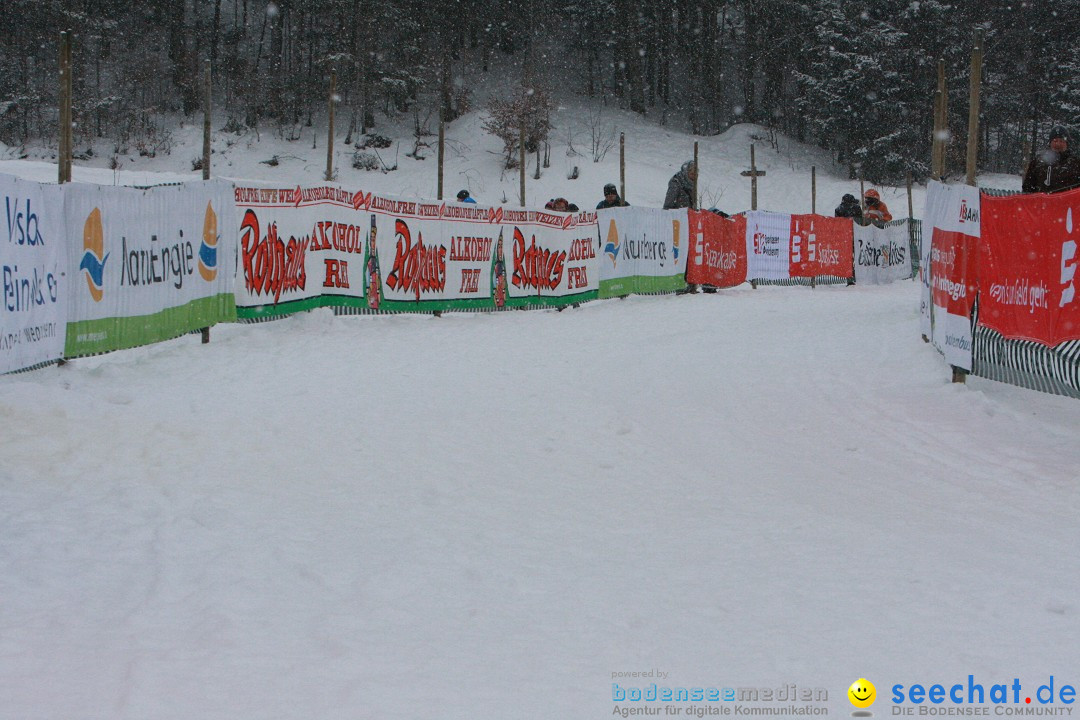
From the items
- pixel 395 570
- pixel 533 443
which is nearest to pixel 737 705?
pixel 395 570

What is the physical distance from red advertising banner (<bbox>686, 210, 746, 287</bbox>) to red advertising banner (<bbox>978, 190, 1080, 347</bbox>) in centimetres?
1173

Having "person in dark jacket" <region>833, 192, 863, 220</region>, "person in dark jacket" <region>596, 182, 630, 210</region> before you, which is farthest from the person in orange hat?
"person in dark jacket" <region>596, 182, 630, 210</region>

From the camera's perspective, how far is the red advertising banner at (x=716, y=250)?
20344 millimetres

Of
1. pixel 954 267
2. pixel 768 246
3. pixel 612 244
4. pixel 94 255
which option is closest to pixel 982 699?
pixel 954 267

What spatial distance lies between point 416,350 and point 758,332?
4589 mm

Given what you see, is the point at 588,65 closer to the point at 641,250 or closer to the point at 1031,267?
the point at 641,250

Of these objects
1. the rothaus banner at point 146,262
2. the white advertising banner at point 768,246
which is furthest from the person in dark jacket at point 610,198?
the rothaus banner at point 146,262

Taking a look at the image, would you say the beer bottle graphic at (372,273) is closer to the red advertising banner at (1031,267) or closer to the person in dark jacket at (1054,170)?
the red advertising banner at (1031,267)

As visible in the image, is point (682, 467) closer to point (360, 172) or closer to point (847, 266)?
point (847, 266)

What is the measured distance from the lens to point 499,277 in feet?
52.8

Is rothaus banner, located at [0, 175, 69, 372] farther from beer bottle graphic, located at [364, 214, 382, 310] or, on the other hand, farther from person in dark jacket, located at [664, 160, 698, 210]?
person in dark jacket, located at [664, 160, 698, 210]

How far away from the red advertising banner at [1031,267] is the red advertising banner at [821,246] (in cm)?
1463

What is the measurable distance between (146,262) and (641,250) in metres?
10.5

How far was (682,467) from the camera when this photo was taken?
6.61 m
